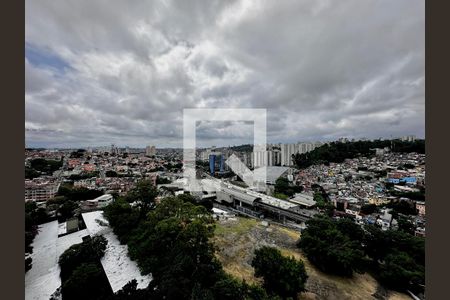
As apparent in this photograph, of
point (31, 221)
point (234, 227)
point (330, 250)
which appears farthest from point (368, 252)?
point (31, 221)

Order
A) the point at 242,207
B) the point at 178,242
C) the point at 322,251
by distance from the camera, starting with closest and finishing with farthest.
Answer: the point at 178,242 < the point at 322,251 < the point at 242,207

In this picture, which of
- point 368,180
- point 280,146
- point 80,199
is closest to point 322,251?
point 80,199

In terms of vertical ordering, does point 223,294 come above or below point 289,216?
above

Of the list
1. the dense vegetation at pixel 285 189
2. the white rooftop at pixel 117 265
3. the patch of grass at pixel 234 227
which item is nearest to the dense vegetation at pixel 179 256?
the white rooftop at pixel 117 265

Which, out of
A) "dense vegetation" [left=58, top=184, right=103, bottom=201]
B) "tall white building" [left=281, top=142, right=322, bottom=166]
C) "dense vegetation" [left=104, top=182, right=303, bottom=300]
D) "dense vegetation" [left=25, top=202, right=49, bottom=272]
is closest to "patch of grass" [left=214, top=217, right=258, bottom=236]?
"dense vegetation" [left=104, top=182, right=303, bottom=300]

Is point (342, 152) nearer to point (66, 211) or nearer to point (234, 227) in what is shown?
point (234, 227)

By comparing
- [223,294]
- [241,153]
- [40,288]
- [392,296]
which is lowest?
[392,296]

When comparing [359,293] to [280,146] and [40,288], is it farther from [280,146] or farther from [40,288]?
[280,146]

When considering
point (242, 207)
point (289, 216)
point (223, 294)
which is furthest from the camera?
point (242, 207)
